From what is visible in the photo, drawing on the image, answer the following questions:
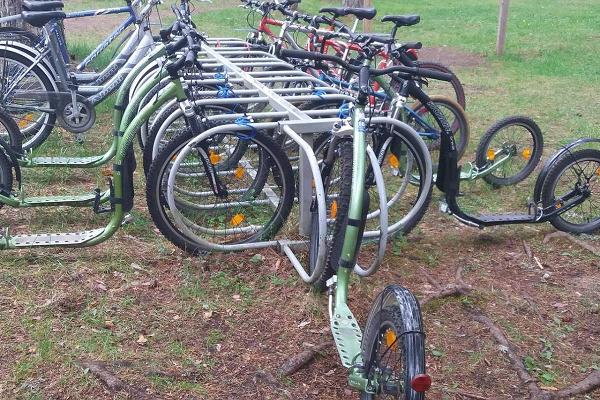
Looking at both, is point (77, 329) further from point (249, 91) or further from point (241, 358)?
point (249, 91)

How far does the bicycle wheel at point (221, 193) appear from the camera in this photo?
153 inches

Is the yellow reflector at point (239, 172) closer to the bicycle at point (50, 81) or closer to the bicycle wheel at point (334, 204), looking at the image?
the bicycle wheel at point (334, 204)

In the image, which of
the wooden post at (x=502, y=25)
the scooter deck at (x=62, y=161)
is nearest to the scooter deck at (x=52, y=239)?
the scooter deck at (x=62, y=161)

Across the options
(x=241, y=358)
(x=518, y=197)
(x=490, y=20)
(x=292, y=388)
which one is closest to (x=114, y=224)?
(x=241, y=358)

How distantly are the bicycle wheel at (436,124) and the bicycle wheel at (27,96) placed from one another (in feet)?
9.28

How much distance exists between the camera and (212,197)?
14.6ft

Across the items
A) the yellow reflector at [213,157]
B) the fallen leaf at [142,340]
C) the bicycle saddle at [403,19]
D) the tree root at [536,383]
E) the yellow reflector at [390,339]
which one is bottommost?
the tree root at [536,383]

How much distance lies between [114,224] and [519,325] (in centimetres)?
219

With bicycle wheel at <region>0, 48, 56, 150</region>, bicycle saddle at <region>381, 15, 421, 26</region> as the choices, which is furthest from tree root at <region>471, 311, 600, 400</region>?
bicycle wheel at <region>0, 48, 56, 150</region>

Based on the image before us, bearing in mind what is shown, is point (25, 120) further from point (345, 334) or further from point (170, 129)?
point (345, 334)

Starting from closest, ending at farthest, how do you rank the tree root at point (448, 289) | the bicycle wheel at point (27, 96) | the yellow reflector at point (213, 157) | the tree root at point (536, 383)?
the tree root at point (536, 383) < the tree root at point (448, 289) < the yellow reflector at point (213, 157) < the bicycle wheel at point (27, 96)

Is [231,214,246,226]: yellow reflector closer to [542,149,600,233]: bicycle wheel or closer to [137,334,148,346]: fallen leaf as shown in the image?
[137,334,148,346]: fallen leaf

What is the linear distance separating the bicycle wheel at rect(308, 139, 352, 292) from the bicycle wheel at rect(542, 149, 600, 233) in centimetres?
Result: 149

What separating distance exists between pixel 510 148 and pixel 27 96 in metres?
3.68
